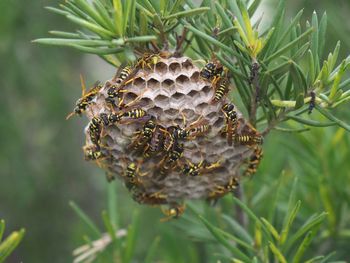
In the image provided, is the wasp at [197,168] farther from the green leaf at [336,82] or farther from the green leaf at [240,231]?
the green leaf at [336,82]

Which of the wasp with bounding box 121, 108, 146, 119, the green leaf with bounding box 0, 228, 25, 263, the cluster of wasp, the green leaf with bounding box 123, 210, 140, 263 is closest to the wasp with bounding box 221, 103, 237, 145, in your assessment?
the cluster of wasp

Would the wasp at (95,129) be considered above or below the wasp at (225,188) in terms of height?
above

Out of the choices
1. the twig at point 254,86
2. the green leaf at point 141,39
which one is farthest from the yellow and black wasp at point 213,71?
the green leaf at point 141,39

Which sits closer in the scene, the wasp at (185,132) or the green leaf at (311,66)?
the green leaf at (311,66)

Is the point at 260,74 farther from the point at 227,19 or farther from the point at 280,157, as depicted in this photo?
the point at 280,157

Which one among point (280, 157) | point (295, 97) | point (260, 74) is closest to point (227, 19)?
point (260, 74)

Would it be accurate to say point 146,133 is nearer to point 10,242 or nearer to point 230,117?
point 230,117

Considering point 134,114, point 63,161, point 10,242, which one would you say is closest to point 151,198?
point 134,114
